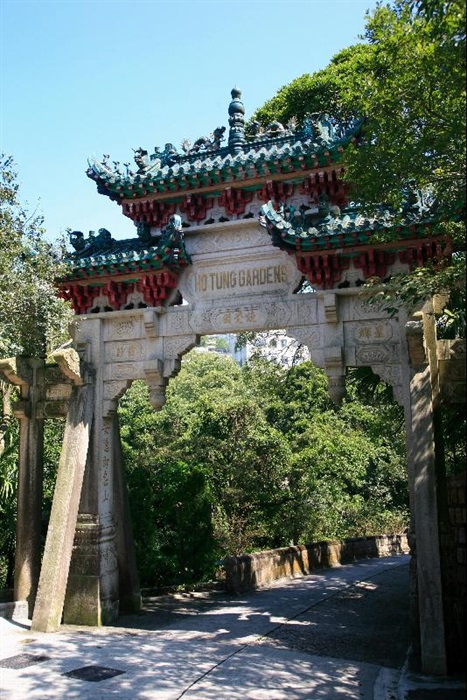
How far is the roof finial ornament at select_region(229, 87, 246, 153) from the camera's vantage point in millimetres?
11109

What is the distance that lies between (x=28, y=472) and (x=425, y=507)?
6.43 metres

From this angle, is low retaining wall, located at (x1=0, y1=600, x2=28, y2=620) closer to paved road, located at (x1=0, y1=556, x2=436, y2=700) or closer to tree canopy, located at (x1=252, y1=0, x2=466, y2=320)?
paved road, located at (x1=0, y1=556, x2=436, y2=700)

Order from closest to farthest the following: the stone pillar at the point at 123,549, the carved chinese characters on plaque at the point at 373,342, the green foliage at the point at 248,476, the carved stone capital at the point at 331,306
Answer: the carved chinese characters on plaque at the point at 373,342 → the carved stone capital at the point at 331,306 → the stone pillar at the point at 123,549 → the green foliage at the point at 248,476

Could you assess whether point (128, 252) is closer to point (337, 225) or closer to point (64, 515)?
point (337, 225)

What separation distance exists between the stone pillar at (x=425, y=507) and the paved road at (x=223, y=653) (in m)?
0.57

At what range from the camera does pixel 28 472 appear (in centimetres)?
1054

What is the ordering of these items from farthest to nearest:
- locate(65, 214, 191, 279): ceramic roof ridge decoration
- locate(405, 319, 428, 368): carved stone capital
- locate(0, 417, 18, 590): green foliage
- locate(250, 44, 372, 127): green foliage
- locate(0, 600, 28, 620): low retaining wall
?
locate(250, 44, 372, 127): green foliage → locate(0, 417, 18, 590): green foliage → locate(65, 214, 191, 279): ceramic roof ridge decoration → locate(0, 600, 28, 620): low retaining wall → locate(405, 319, 428, 368): carved stone capital

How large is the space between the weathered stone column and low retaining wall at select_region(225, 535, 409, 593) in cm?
441

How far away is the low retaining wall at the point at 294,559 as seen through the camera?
13336 millimetres

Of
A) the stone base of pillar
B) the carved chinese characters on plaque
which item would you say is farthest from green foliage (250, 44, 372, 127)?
the stone base of pillar

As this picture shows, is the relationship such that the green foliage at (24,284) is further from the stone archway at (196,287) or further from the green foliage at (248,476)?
the green foliage at (248,476)

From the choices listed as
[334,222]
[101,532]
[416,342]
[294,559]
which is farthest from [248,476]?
[416,342]

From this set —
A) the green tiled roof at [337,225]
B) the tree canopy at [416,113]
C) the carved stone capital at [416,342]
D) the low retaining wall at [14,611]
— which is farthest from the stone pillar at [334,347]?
the low retaining wall at [14,611]

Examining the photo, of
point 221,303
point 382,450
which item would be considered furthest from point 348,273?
point 382,450
